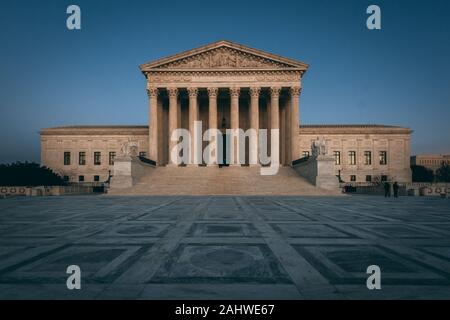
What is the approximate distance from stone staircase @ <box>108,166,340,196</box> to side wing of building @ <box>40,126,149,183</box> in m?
23.4

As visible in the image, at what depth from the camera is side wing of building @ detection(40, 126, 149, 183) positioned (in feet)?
215

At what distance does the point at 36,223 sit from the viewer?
11531mm

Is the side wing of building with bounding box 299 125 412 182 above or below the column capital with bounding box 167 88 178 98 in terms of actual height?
below

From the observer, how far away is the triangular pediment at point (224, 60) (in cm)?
4988

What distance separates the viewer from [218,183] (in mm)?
37938

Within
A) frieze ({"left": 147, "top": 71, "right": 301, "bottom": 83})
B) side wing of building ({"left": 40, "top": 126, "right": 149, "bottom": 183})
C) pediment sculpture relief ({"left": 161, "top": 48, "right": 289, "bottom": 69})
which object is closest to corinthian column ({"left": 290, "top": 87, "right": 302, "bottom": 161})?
frieze ({"left": 147, "top": 71, "right": 301, "bottom": 83})

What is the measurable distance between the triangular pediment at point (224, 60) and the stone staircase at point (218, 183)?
15963mm

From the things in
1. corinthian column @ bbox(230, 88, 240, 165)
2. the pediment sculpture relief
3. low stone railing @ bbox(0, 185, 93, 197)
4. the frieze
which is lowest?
low stone railing @ bbox(0, 185, 93, 197)

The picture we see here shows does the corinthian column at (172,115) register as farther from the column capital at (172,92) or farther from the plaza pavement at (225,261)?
the plaza pavement at (225,261)

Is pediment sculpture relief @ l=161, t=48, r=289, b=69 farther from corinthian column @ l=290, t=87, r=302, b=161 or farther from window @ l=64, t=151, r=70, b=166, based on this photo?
window @ l=64, t=151, r=70, b=166

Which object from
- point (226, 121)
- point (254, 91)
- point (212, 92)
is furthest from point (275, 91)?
point (226, 121)

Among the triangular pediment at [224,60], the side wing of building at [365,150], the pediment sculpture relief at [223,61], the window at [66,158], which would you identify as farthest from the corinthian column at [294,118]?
the window at [66,158]
